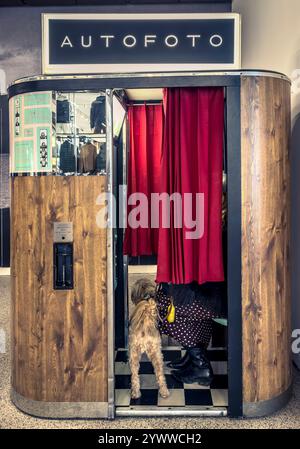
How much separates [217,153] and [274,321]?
1.11 meters

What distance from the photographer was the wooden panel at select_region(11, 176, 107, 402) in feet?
9.70

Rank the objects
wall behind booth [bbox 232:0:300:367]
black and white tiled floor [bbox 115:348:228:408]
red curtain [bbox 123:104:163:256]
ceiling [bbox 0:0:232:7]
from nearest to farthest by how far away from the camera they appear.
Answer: black and white tiled floor [bbox 115:348:228:408], wall behind booth [bbox 232:0:300:367], red curtain [bbox 123:104:163:256], ceiling [bbox 0:0:232:7]

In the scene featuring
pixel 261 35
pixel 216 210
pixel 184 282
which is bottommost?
pixel 184 282

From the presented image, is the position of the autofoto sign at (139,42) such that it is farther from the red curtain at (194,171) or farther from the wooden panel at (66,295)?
the wooden panel at (66,295)

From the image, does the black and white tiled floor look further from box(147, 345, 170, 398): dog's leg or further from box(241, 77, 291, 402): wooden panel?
box(241, 77, 291, 402): wooden panel

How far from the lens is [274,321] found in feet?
9.96

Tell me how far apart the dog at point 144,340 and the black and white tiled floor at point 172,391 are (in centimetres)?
7

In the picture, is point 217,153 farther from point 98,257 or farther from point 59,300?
point 59,300

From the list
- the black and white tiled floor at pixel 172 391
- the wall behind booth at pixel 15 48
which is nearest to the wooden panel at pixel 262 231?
the black and white tiled floor at pixel 172 391

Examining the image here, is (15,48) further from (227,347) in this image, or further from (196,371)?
(227,347)

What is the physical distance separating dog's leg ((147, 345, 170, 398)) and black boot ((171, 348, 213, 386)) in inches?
12.3

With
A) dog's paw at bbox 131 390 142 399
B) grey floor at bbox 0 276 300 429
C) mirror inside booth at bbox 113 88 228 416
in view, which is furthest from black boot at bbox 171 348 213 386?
grey floor at bbox 0 276 300 429

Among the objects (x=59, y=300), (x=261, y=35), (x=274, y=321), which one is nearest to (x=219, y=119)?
(x=274, y=321)
